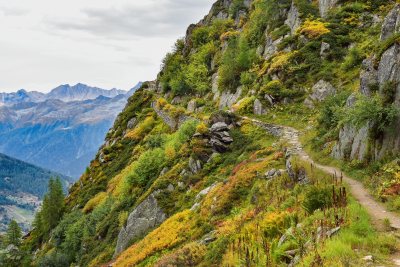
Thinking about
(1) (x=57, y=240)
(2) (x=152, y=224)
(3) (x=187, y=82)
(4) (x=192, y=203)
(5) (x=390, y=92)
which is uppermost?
(3) (x=187, y=82)

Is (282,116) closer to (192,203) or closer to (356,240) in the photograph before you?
(192,203)

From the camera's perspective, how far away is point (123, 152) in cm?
7619

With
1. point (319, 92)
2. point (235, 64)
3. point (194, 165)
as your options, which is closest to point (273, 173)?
point (194, 165)

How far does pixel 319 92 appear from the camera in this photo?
42.5 meters

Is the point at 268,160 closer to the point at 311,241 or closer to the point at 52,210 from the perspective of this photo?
the point at 311,241

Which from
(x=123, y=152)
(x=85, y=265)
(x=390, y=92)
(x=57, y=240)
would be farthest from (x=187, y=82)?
(x=390, y=92)

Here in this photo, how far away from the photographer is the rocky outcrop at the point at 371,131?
18938 mm

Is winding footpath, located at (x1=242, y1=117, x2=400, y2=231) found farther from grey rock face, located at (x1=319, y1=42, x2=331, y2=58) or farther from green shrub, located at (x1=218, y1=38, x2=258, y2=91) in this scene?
green shrub, located at (x1=218, y1=38, x2=258, y2=91)

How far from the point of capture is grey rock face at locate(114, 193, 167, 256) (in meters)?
34.7

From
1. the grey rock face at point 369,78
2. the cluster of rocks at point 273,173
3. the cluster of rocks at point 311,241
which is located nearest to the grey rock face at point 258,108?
the cluster of rocks at point 273,173

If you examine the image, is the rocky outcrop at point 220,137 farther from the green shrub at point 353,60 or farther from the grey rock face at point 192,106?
the grey rock face at point 192,106

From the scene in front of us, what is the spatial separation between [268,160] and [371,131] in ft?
29.9

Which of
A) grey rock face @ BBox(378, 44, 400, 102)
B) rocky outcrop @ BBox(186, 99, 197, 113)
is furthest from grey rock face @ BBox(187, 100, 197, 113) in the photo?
grey rock face @ BBox(378, 44, 400, 102)

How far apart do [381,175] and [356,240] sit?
27.3 feet
